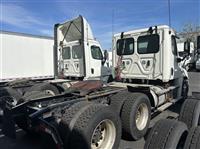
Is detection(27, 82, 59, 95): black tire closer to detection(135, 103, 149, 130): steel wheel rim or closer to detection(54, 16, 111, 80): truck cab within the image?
detection(54, 16, 111, 80): truck cab

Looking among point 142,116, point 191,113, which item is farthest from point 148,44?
point 191,113

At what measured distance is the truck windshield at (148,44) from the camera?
6.28 metres

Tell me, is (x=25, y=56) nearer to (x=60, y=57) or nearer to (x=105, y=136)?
(x=60, y=57)

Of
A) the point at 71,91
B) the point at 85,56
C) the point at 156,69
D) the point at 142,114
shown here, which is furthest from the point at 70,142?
the point at 85,56

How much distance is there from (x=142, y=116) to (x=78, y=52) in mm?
4307

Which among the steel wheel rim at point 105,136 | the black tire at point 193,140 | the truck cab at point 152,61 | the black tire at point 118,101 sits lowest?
the steel wheel rim at point 105,136

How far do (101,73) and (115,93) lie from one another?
4040 mm

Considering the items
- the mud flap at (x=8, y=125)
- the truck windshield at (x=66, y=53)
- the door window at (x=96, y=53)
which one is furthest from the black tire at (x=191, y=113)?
the truck windshield at (x=66, y=53)

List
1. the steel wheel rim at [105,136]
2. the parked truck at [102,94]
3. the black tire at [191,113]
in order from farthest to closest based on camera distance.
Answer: the black tire at [191,113]
the steel wheel rim at [105,136]
the parked truck at [102,94]

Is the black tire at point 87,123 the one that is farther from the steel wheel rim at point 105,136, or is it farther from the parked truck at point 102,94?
the steel wheel rim at point 105,136

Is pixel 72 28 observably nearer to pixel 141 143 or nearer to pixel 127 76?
pixel 127 76

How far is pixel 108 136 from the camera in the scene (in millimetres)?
3988

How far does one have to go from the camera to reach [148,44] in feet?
21.1

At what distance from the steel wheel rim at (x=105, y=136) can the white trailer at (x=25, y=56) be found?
245 inches
